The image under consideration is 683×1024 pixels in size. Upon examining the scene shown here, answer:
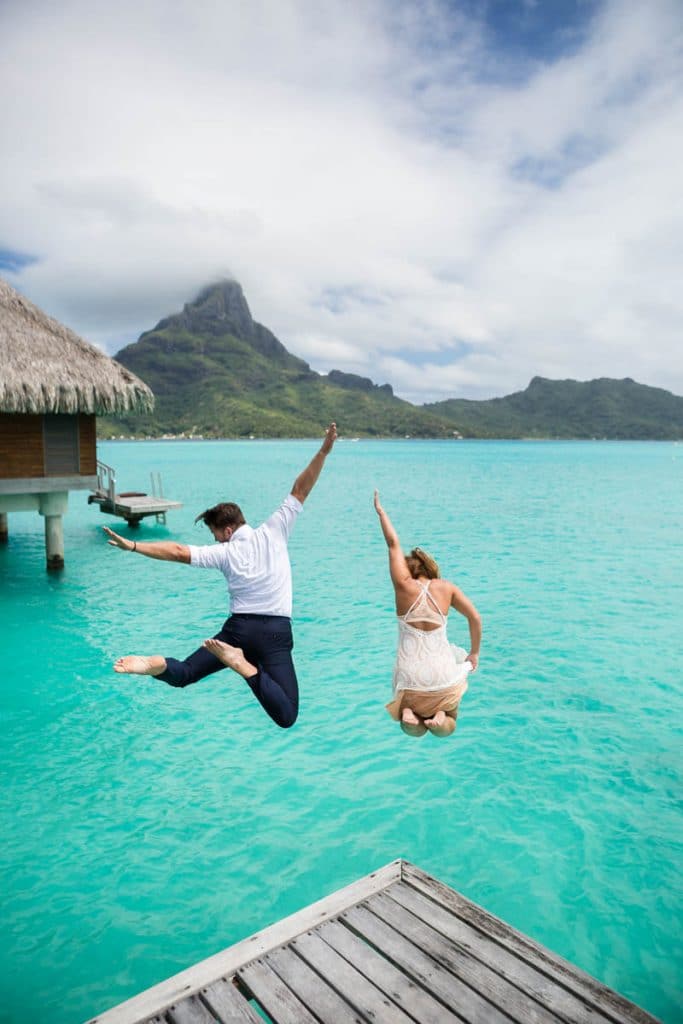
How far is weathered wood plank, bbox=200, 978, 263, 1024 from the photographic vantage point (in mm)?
3953

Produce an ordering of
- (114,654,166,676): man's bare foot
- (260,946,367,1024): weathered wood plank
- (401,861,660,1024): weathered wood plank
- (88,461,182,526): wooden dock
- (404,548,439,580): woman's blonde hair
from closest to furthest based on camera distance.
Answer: (260,946,367,1024): weathered wood plank < (401,861,660,1024): weathered wood plank < (114,654,166,676): man's bare foot < (404,548,439,580): woman's blonde hair < (88,461,182,526): wooden dock

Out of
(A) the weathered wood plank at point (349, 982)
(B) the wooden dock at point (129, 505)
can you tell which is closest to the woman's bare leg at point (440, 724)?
(A) the weathered wood plank at point (349, 982)

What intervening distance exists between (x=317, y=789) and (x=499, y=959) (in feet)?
16.0

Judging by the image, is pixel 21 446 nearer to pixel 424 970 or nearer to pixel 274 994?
pixel 274 994

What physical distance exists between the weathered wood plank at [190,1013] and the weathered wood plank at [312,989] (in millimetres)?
519

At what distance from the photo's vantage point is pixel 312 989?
4.16 meters

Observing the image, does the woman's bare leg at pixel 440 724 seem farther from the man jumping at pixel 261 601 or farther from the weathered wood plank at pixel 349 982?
the weathered wood plank at pixel 349 982

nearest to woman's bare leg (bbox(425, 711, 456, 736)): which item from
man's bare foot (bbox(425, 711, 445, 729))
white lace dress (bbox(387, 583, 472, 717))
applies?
man's bare foot (bbox(425, 711, 445, 729))

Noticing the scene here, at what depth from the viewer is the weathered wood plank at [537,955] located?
13.2 feet

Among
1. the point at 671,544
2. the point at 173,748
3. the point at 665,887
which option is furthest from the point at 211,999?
the point at 671,544

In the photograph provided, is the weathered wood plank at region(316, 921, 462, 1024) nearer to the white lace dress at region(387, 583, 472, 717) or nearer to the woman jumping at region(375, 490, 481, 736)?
the woman jumping at region(375, 490, 481, 736)

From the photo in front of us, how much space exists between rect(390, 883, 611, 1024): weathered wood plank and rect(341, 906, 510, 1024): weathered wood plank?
0.91ft

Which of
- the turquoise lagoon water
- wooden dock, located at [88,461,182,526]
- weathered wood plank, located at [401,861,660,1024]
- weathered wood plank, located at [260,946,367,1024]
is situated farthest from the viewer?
wooden dock, located at [88,461,182,526]

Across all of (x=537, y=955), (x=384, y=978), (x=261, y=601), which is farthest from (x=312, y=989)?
(x=261, y=601)
